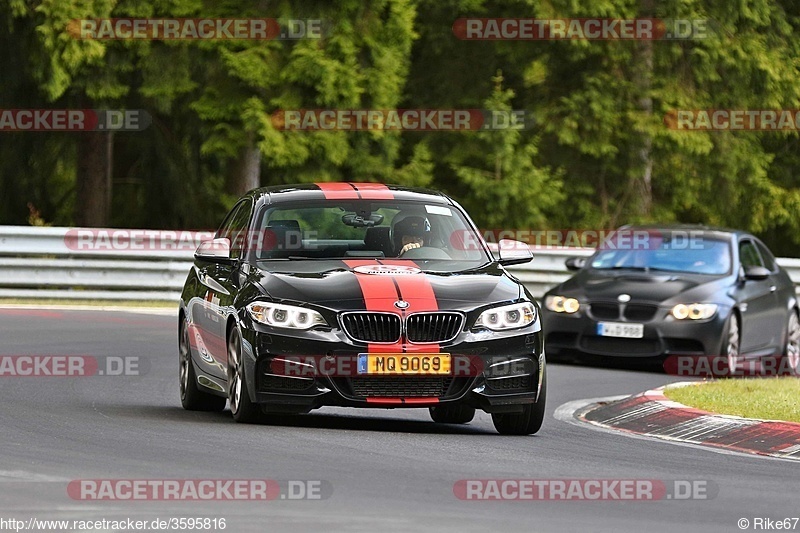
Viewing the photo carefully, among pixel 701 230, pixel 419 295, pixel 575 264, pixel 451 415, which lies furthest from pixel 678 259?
pixel 419 295

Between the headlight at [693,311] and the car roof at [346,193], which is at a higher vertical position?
the car roof at [346,193]

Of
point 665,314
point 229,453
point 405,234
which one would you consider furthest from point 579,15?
point 229,453

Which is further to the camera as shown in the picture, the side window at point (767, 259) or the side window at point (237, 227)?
the side window at point (767, 259)

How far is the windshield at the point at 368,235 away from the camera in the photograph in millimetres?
12547

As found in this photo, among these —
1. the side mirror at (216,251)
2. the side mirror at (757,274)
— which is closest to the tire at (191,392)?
the side mirror at (216,251)

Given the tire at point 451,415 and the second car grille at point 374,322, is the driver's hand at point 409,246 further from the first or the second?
the second car grille at point 374,322

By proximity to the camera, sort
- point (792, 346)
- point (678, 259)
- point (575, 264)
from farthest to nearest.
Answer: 1. point (792, 346)
2. point (575, 264)
3. point (678, 259)

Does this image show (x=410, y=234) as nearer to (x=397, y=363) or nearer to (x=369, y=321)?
(x=369, y=321)

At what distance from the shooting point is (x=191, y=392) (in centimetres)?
1331

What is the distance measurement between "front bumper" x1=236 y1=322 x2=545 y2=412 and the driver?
1.28 m

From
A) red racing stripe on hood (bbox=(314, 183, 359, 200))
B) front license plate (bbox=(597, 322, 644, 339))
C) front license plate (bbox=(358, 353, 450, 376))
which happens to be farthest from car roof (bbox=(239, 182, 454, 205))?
front license plate (bbox=(597, 322, 644, 339))

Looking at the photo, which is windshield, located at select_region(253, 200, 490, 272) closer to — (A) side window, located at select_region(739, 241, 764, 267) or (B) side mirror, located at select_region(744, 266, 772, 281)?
(B) side mirror, located at select_region(744, 266, 772, 281)

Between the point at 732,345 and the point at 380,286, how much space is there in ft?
25.7

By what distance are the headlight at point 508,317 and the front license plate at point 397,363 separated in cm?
40
